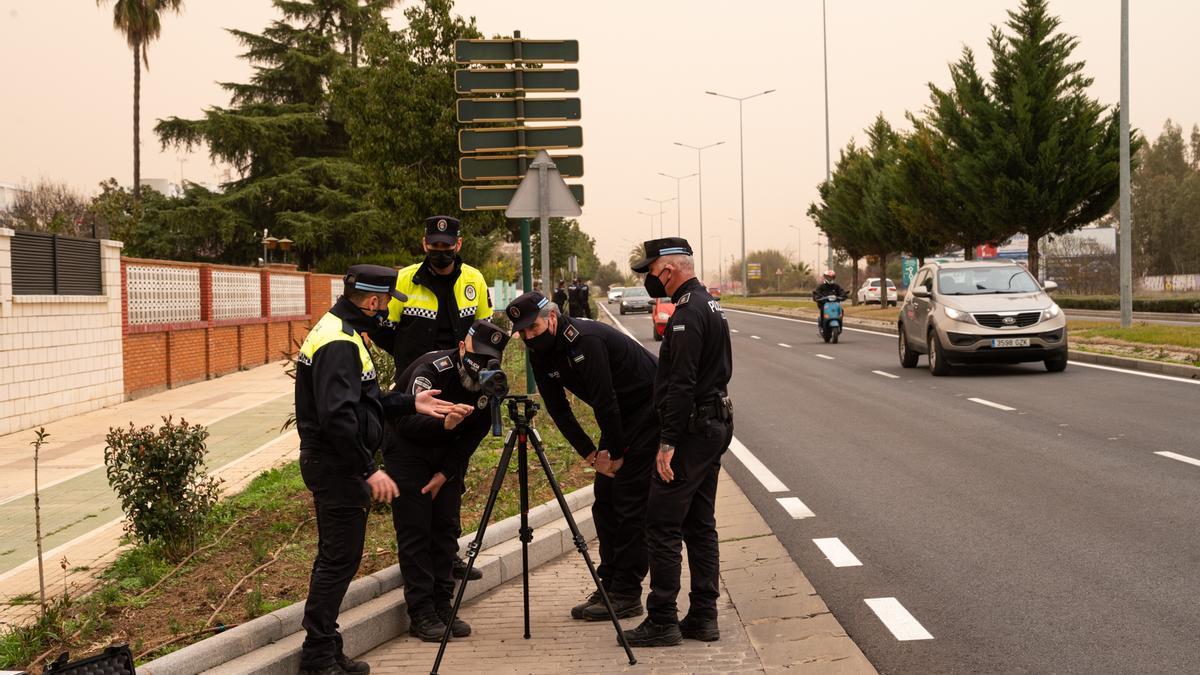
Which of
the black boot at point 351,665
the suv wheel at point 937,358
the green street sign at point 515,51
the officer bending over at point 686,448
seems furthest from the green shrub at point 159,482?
the suv wheel at point 937,358

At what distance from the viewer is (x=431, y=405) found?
17.4ft

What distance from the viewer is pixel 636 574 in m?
6.01

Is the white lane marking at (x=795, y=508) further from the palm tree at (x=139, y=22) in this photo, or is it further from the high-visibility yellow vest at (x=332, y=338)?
the palm tree at (x=139, y=22)

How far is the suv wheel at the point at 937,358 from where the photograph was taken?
18078 millimetres

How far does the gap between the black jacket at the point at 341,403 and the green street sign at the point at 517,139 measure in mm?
7460

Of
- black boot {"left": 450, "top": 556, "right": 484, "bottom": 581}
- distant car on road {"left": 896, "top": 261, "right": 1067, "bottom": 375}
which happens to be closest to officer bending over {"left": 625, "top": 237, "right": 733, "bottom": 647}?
black boot {"left": 450, "top": 556, "right": 484, "bottom": 581}

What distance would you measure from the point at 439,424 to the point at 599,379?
2.53ft

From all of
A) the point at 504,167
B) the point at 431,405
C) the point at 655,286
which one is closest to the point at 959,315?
the point at 504,167

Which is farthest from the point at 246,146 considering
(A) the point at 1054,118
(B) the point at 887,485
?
(B) the point at 887,485

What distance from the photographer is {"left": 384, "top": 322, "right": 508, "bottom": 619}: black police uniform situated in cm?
559

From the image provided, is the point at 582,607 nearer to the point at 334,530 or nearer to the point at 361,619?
the point at 361,619

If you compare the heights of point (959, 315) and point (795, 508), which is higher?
point (959, 315)

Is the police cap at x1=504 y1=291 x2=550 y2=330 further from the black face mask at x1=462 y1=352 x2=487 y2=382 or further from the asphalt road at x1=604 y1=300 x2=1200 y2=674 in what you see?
the asphalt road at x1=604 y1=300 x2=1200 y2=674

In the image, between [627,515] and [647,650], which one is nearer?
[647,650]
